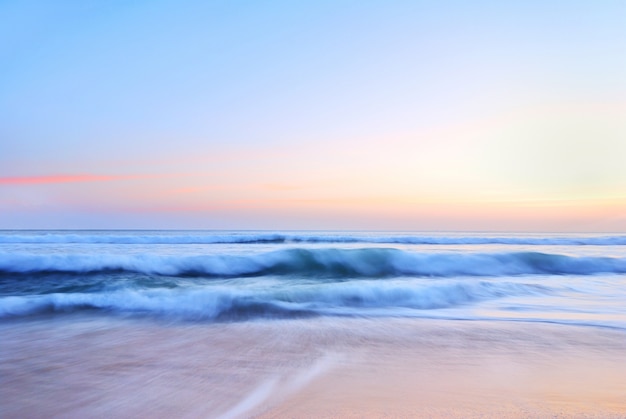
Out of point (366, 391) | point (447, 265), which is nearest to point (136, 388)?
point (366, 391)

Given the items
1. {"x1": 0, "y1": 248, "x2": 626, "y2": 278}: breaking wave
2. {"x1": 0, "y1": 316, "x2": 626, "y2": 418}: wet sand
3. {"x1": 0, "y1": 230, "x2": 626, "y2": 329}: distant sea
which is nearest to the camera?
{"x1": 0, "y1": 316, "x2": 626, "y2": 418}: wet sand

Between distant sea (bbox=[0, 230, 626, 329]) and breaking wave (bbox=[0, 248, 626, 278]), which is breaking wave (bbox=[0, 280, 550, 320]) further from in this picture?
breaking wave (bbox=[0, 248, 626, 278])

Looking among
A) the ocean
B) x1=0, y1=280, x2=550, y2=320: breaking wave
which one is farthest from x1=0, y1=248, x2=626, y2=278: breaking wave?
x1=0, y1=280, x2=550, y2=320: breaking wave

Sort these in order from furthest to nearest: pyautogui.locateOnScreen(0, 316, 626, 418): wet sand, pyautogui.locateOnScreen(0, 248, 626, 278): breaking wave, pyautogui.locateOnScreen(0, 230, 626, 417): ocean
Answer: pyautogui.locateOnScreen(0, 248, 626, 278): breaking wave < pyautogui.locateOnScreen(0, 230, 626, 417): ocean < pyautogui.locateOnScreen(0, 316, 626, 418): wet sand

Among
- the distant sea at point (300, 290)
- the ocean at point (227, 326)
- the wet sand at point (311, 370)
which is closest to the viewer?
the wet sand at point (311, 370)

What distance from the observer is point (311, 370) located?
9.68 ft

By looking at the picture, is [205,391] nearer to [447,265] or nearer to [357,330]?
[357,330]

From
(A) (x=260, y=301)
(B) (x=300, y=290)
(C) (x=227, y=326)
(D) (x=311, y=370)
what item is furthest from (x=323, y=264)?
(D) (x=311, y=370)

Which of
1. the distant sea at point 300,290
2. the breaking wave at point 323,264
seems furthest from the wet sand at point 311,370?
the breaking wave at point 323,264

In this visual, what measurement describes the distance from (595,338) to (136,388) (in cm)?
390

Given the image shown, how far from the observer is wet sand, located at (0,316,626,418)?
7.52 feet

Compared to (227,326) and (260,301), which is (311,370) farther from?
(260,301)

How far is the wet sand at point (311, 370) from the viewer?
2.29 metres

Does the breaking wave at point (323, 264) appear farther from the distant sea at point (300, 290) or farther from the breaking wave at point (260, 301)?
the breaking wave at point (260, 301)
